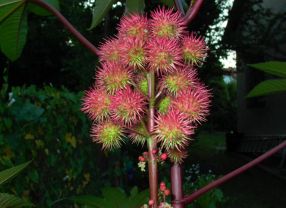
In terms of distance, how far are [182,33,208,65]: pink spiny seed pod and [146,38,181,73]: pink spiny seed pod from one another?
0.05m

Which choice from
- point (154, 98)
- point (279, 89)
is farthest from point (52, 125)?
point (154, 98)

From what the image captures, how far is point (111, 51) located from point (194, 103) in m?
0.20

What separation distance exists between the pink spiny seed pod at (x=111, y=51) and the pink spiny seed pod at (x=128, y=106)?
80 millimetres

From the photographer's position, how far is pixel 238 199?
897 centimetres

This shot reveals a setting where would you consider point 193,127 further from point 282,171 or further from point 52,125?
point 282,171

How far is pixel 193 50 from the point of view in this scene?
1.00 meters

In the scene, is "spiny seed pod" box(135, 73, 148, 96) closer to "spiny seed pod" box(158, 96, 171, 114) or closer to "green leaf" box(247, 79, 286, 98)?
"spiny seed pod" box(158, 96, 171, 114)

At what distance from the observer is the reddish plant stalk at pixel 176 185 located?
1016mm

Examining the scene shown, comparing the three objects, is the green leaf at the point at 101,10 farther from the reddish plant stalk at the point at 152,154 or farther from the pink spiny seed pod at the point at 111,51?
the reddish plant stalk at the point at 152,154

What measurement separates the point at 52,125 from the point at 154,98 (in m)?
2.30

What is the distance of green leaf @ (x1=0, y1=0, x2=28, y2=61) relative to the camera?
4.06 feet

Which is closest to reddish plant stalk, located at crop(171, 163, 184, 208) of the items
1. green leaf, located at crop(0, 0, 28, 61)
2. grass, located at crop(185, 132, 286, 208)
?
green leaf, located at crop(0, 0, 28, 61)

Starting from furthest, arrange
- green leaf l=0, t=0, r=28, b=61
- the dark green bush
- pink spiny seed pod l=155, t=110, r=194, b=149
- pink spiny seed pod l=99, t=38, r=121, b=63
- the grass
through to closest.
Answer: the grass → the dark green bush → green leaf l=0, t=0, r=28, b=61 → pink spiny seed pod l=99, t=38, r=121, b=63 → pink spiny seed pod l=155, t=110, r=194, b=149

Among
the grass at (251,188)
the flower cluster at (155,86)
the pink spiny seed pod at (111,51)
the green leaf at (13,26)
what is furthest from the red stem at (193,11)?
the grass at (251,188)
